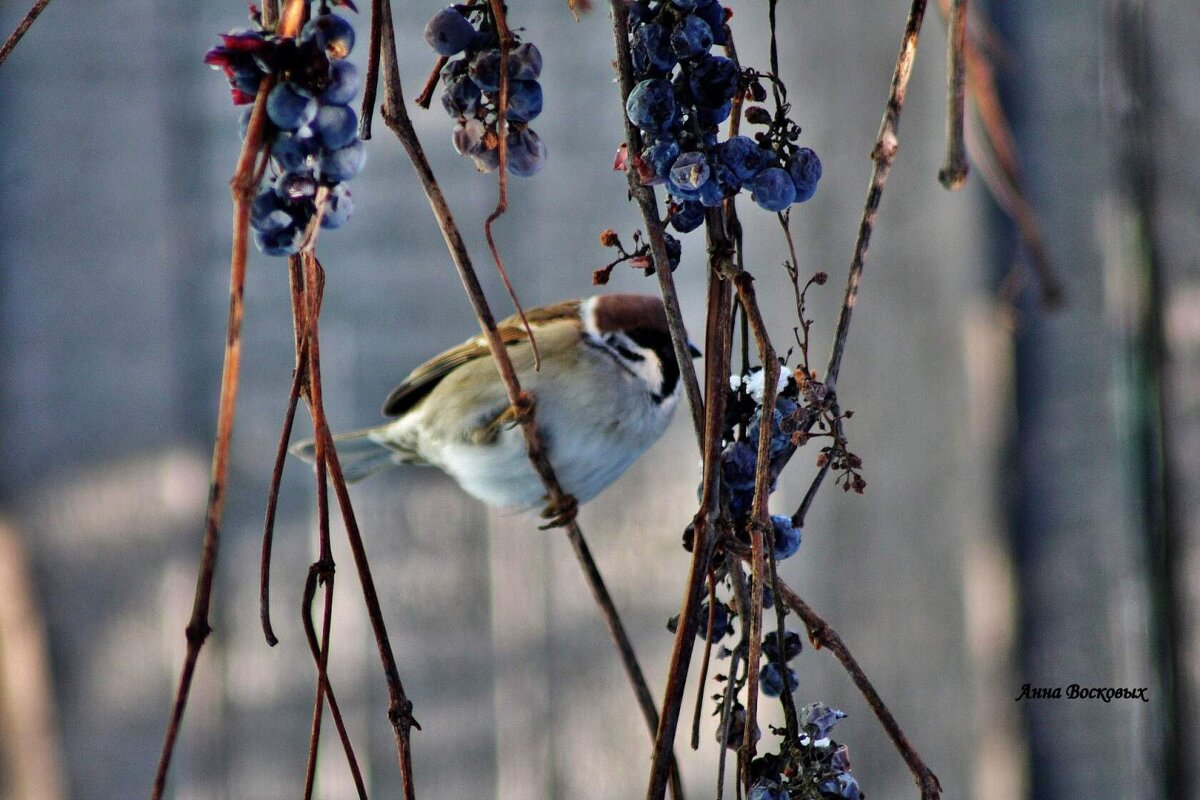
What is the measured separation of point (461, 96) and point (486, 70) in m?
0.02

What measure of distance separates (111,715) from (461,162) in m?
1.04

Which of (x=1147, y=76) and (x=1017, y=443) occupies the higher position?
(x=1147, y=76)

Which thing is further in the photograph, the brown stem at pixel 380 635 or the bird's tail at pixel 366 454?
the bird's tail at pixel 366 454

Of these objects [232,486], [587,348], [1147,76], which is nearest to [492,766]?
[232,486]

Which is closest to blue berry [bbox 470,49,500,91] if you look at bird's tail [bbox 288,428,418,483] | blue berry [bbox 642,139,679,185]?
blue berry [bbox 642,139,679,185]

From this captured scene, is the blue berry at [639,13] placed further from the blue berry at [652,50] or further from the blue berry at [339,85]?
the blue berry at [339,85]

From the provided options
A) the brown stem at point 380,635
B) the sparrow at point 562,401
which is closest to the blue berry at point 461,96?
the brown stem at point 380,635

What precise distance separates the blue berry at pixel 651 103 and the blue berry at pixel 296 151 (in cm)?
15

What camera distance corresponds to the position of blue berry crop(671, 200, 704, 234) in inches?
21.6

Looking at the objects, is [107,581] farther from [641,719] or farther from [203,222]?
[641,719]

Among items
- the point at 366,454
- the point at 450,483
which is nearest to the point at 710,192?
the point at 366,454

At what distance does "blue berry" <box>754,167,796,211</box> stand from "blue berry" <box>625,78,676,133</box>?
63 mm

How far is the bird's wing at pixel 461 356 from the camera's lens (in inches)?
56.6

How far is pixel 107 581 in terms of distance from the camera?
1.79 m
